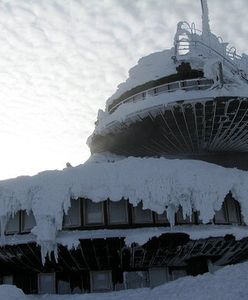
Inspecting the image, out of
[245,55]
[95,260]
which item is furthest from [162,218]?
[245,55]

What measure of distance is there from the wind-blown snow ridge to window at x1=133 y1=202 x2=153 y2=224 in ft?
3.72

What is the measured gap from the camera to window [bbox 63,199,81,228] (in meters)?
25.2

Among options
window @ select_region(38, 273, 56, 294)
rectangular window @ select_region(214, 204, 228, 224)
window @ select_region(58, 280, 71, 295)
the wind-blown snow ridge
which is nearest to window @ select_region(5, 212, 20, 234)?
the wind-blown snow ridge

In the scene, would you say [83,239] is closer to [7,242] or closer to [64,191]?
[64,191]

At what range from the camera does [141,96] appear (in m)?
34.3

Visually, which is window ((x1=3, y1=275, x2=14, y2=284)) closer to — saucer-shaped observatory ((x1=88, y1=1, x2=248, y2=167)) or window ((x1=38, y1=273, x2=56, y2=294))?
window ((x1=38, y1=273, x2=56, y2=294))

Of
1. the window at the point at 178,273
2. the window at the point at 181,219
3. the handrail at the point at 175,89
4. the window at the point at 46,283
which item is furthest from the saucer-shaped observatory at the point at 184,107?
the window at the point at 46,283

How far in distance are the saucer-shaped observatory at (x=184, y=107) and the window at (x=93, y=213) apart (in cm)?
882

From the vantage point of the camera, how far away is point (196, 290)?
19.5m

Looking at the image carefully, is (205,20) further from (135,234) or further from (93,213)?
(135,234)

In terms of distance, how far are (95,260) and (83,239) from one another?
1.93m

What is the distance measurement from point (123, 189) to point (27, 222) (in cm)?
599

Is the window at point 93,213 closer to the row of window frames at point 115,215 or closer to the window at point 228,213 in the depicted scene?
the row of window frames at point 115,215

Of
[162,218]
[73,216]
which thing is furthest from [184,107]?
[73,216]
